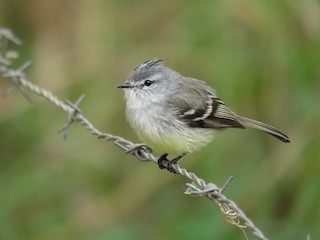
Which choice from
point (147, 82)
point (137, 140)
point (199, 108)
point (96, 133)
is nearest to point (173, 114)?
point (199, 108)

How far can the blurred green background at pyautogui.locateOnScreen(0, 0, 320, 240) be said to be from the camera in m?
5.21

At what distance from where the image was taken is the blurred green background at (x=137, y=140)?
5211 mm

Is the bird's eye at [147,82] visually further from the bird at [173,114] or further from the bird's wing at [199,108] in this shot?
the bird's wing at [199,108]

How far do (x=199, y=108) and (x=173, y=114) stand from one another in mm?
166

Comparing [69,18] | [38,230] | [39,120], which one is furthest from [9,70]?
[69,18]

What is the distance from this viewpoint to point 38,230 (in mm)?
5344

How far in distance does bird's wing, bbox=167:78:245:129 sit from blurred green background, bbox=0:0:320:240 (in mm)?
917

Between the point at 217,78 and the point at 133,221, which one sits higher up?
the point at 217,78

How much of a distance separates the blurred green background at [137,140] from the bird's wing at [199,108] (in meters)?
0.92

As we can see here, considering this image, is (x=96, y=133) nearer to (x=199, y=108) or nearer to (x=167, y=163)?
(x=167, y=163)

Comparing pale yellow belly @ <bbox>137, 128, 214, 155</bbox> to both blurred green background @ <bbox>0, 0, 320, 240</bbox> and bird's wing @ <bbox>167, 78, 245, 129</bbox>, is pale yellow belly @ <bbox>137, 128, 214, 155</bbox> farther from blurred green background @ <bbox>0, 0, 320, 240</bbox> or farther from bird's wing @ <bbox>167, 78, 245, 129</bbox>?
blurred green background @ <bbox>0, 0, 320, 240</bbox>

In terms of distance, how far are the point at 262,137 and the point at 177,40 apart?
110 centimetres

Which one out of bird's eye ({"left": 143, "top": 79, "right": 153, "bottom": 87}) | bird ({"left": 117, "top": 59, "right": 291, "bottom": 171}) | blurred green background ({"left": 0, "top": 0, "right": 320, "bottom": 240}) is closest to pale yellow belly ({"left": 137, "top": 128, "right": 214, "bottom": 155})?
bird ({"left": 117, "top": 59, "right": 291, "bottom": 171})

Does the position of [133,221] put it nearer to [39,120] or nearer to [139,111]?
[39,120]
